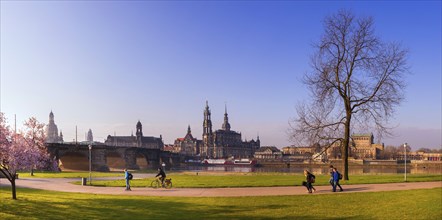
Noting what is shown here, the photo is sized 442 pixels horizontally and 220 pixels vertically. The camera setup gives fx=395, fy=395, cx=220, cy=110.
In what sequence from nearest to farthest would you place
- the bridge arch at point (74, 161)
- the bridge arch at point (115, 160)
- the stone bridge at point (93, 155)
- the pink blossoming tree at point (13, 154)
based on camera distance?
the pink blossoming tree at point (13, 154)
the stone bridge at point (93, 155)
the bridge arch at point (74, 161)
the bridge arch at point (115, 160)

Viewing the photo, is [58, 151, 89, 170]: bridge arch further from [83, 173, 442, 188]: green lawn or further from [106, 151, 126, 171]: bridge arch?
[83, 173, 442, 188]: green lawn

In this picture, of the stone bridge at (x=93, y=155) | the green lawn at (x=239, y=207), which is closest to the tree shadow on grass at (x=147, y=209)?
the green lawn at (x=239, y=207)

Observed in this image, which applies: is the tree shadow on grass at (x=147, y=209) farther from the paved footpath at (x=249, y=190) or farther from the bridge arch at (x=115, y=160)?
the bridge arch at (x=115, y=160)

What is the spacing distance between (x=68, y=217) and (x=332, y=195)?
48.0ft

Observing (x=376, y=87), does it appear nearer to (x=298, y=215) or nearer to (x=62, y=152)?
(x=298, y=215)

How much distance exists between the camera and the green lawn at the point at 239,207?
16.7m

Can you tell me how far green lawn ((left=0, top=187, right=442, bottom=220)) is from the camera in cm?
1673

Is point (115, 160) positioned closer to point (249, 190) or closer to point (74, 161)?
point (74, 161)

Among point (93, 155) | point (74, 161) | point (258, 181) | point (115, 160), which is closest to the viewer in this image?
point (258, 181)

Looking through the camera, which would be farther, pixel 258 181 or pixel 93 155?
pixel 93 155

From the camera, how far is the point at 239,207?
1912 cm

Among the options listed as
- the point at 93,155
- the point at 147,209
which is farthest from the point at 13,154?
the point at 93,155

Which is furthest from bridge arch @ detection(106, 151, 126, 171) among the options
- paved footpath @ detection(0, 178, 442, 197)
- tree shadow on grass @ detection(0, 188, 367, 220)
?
tree shadow on grass @ detection(0, 188, 367, 220)

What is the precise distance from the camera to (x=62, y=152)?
8931 centimetres
